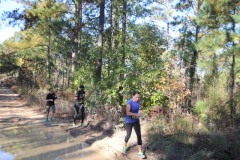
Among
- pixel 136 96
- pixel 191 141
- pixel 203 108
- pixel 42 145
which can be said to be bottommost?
pixel 42 145

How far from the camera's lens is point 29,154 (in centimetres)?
937

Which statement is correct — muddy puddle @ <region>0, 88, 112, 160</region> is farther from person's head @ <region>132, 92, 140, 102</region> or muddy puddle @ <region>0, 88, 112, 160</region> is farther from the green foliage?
the green foliage

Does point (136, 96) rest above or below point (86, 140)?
above

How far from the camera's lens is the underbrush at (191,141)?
7.68 metres

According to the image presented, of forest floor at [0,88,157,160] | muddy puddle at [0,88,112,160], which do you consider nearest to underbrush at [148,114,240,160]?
forest floor at [0,88,157,160]

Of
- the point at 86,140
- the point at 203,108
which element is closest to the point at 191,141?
the point at 203,108

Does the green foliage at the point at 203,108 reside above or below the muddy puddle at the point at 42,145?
above

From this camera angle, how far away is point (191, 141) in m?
8.29

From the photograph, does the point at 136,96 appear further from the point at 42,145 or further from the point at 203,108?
the point at 42,145

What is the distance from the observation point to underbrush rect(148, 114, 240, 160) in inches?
303

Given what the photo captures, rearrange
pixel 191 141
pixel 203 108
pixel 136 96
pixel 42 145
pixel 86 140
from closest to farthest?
pixel 191 141
pixel 136 96
pixel 203 108
pixel 42 145
pixel 86 140

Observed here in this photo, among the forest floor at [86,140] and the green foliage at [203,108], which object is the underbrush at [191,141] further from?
the forest floor at [86,140]

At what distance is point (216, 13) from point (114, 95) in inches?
204

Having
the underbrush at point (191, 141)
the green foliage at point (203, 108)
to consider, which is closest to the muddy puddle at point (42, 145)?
the underbrush at point (191, 141)
